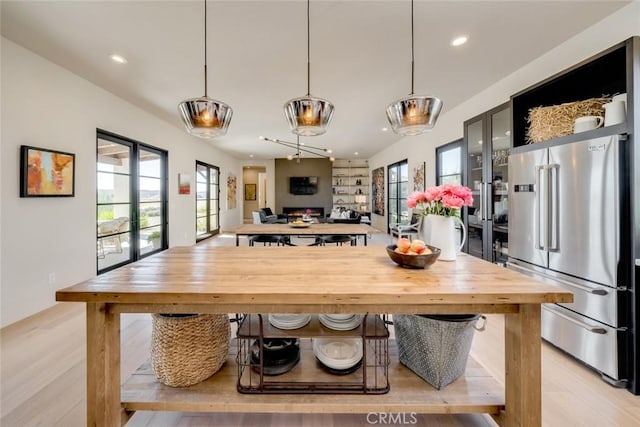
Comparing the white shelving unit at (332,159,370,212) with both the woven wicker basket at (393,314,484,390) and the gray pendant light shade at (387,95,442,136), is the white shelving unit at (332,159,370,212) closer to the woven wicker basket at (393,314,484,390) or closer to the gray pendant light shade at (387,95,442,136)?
the gray pendant light shade at (387,95,442,136)

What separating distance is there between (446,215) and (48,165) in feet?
13.2

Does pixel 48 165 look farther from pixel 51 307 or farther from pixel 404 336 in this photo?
pixel 404 336

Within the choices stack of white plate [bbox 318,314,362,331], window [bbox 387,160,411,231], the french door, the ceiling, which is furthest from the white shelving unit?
stack of white plate [bbox 318,314,362,331]

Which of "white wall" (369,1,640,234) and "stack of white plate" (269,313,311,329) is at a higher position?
"white wall" (369,1,640,234)

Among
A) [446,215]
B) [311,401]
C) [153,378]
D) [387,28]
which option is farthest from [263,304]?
[387,28]

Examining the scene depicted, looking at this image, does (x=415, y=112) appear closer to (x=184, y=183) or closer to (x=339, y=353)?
(x=339, y=353)

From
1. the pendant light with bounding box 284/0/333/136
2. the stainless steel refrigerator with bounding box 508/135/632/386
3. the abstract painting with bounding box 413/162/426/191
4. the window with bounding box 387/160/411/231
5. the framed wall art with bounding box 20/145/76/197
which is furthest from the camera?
the window with bounding box 387/160/411/231

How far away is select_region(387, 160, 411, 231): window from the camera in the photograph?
7.48 m

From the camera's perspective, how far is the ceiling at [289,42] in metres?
2.25

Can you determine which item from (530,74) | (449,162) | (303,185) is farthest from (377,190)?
(530,74)

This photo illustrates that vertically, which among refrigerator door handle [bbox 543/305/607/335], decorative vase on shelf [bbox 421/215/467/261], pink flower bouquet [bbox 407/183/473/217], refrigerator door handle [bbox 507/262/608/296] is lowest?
refrigerator door handle [bbox 543/305/607/335]

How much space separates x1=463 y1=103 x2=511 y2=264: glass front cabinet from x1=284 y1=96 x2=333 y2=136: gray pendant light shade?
8.02ft

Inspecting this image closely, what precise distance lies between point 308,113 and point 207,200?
731 centimetres

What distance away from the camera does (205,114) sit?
1793mm
